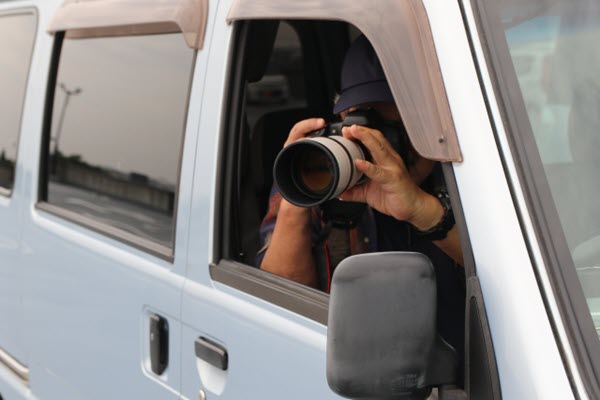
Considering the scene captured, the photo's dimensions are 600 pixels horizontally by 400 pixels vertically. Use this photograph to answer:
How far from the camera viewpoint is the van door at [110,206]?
209 cm

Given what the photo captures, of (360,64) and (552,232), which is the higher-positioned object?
(360,64)

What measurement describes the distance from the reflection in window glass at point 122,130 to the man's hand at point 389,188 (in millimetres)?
675

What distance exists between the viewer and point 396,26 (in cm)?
143

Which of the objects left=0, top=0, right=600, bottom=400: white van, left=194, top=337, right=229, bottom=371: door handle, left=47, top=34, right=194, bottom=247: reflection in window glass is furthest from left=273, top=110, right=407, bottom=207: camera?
left=47, top=34, right=194, bottom=247: reflection in window glass

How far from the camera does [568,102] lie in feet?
4.59

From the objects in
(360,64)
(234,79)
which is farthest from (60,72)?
(360,64)

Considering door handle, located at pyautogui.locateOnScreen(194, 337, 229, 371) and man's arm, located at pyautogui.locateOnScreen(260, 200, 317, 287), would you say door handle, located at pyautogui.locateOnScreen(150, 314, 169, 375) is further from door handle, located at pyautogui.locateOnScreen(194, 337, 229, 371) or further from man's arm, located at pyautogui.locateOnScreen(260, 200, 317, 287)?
man's arm, located at pyautogui.locateOnScreen(260, 200, 317, 287)

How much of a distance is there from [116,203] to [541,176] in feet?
4.95

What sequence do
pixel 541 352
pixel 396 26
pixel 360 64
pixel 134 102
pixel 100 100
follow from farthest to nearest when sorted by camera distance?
pixel 100 100 < pixel 134 102 < pixel 360 64 < pixel 396 26 < pixel 541 352

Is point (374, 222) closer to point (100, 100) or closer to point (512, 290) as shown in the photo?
point (512, 290)

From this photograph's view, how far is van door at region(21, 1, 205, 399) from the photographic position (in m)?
2.09

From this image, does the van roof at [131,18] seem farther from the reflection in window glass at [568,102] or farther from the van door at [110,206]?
the reflection in window glass at [568,102]

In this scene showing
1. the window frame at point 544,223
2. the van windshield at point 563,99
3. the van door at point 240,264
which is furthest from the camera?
the van door at point 240,264

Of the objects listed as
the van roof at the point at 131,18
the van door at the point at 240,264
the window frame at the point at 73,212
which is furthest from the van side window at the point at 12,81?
the van door at the point at 240,264
